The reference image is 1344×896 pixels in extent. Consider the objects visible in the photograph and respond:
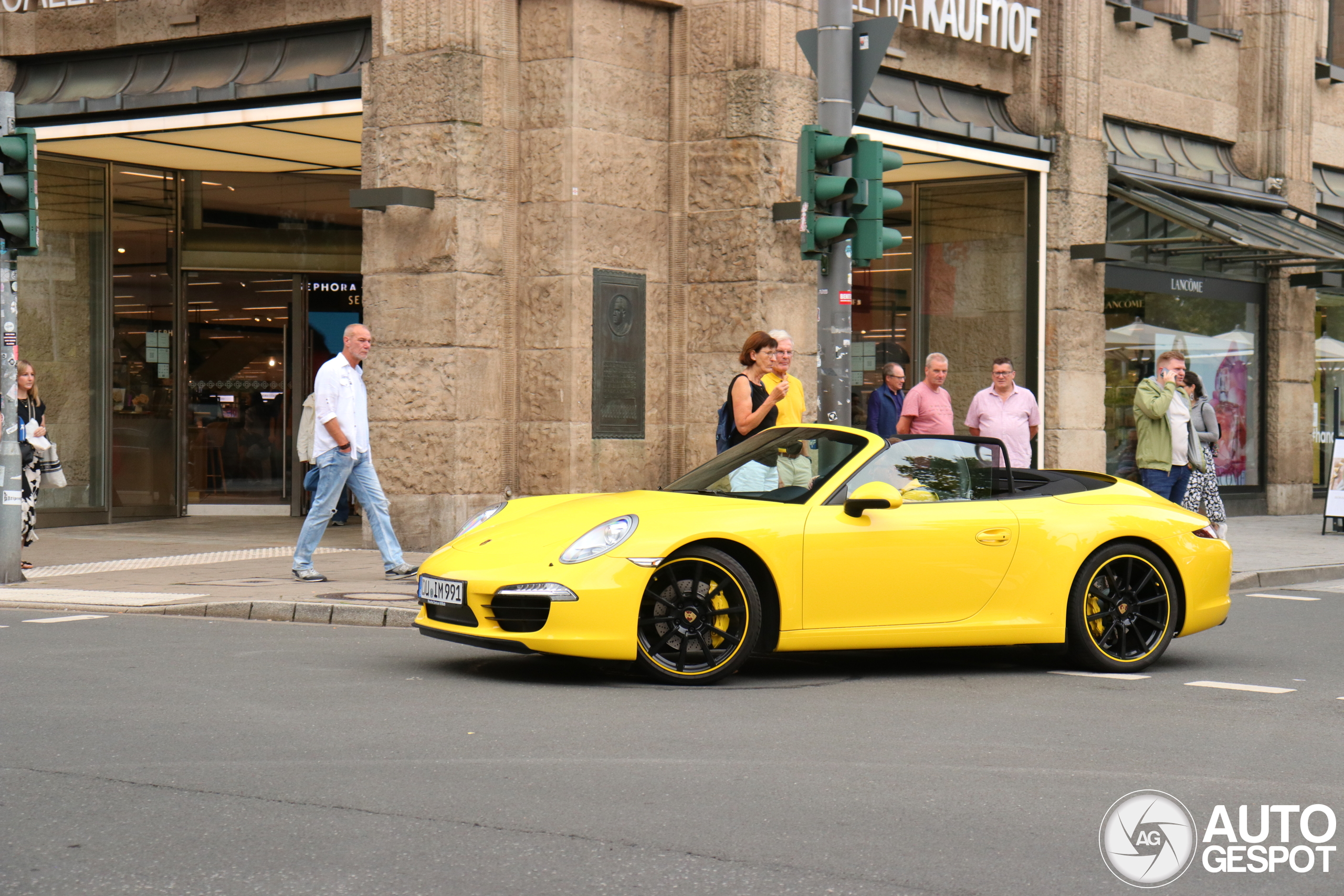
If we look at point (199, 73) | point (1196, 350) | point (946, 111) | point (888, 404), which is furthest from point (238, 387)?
point (1196, 350)

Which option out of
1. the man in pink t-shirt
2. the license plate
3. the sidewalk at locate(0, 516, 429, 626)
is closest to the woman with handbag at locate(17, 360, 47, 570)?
the sidewalk at locate(0, 516, 429, 626)

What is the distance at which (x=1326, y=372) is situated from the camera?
882 inches

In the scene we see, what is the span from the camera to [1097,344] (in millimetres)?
18172

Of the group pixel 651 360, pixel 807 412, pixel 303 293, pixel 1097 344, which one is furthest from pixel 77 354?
pixel 1097 344

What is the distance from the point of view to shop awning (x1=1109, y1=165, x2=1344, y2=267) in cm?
1788

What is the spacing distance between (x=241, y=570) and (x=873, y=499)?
246 inches

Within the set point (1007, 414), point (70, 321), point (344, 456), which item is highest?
point (70, 321)

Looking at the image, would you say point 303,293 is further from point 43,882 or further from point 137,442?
point 43,882

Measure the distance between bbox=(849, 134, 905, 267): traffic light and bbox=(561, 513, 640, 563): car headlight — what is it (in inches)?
139

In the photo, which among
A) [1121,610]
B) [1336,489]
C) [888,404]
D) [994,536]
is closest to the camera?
[994,536]

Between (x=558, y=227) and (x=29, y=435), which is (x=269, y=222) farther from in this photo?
(x=29, y=435)

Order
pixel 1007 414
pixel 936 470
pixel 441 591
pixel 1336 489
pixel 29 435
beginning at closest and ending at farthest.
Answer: pixel 441 591 < pixel 936 470 < pixel 1007 414 < pixel 29 435 < pixel 1336 489

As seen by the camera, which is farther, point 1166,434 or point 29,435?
point 1166,434

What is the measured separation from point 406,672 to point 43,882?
11.5ft
